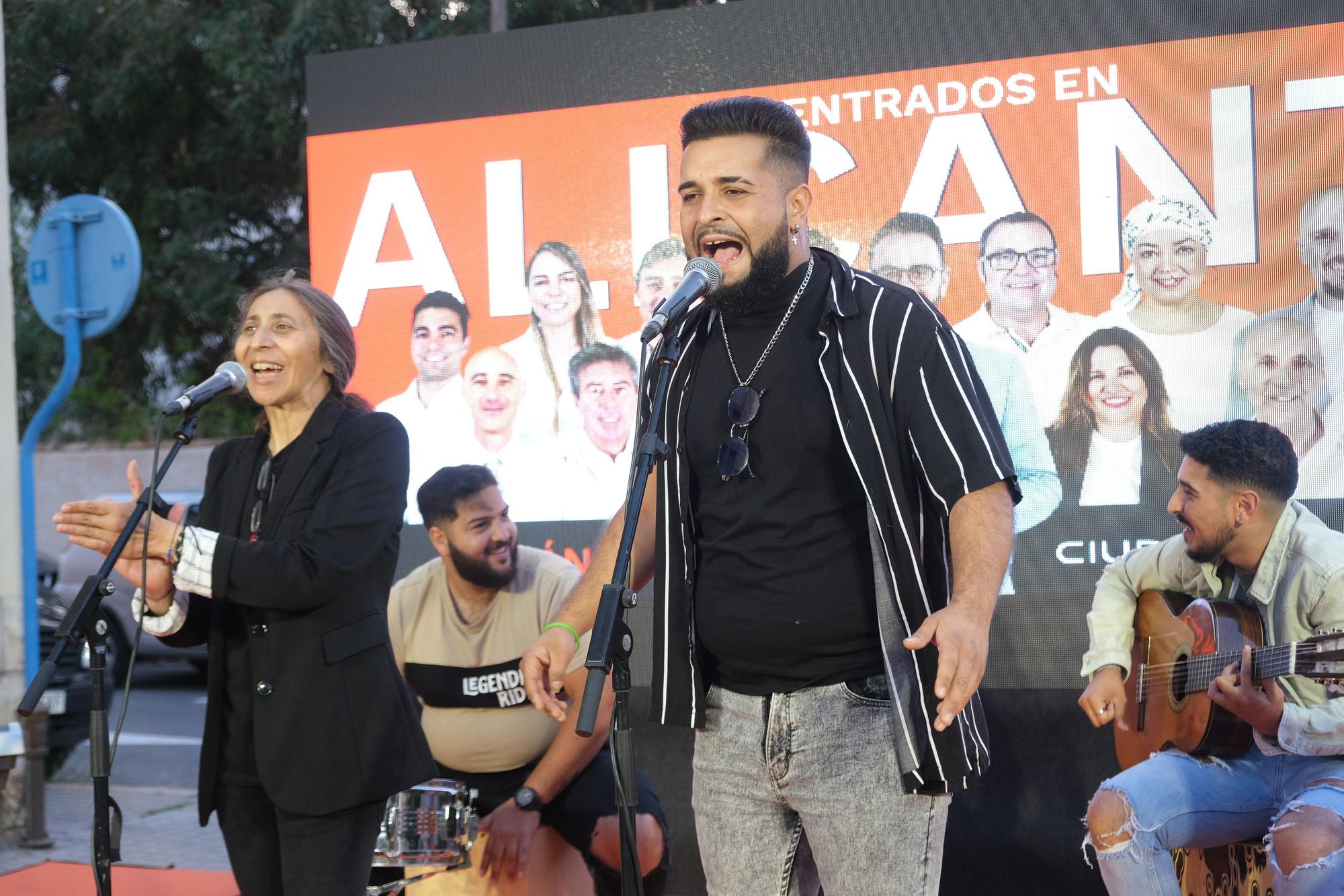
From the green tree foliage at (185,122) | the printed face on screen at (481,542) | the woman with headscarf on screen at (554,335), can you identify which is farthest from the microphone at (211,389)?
the green tree foliage at (185,122)

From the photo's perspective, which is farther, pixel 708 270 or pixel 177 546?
pixel 177 546

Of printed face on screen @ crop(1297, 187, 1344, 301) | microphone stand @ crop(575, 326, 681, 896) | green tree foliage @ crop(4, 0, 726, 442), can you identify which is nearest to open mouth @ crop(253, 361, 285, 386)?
microphone stand @ crop(575, 326, 681, 896)

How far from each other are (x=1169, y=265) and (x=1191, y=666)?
1.49m

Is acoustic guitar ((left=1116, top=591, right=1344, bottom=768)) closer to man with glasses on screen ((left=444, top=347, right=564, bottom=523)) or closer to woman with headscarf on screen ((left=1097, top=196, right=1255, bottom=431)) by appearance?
woman with headscarf on screen ((left=1097, top=196, right=1255, bottom=431))

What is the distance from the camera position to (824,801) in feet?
7.75

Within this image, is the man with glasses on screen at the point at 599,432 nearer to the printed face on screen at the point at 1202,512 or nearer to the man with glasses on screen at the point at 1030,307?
the man with glasses on screen at the point at 1030,307

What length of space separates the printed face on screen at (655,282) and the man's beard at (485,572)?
1209 millimetres

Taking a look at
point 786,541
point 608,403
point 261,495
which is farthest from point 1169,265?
point 261,495

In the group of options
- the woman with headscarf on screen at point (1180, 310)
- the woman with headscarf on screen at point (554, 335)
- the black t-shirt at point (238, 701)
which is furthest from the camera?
the woman with headscarf on screen at point (554, 335)

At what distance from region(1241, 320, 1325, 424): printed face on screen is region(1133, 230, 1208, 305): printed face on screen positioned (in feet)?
0.93

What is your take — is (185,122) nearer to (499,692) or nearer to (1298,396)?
(499,692)

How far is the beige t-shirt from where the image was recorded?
423 cm

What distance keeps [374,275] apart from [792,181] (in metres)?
3.29

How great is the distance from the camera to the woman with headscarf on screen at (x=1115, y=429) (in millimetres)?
4621
